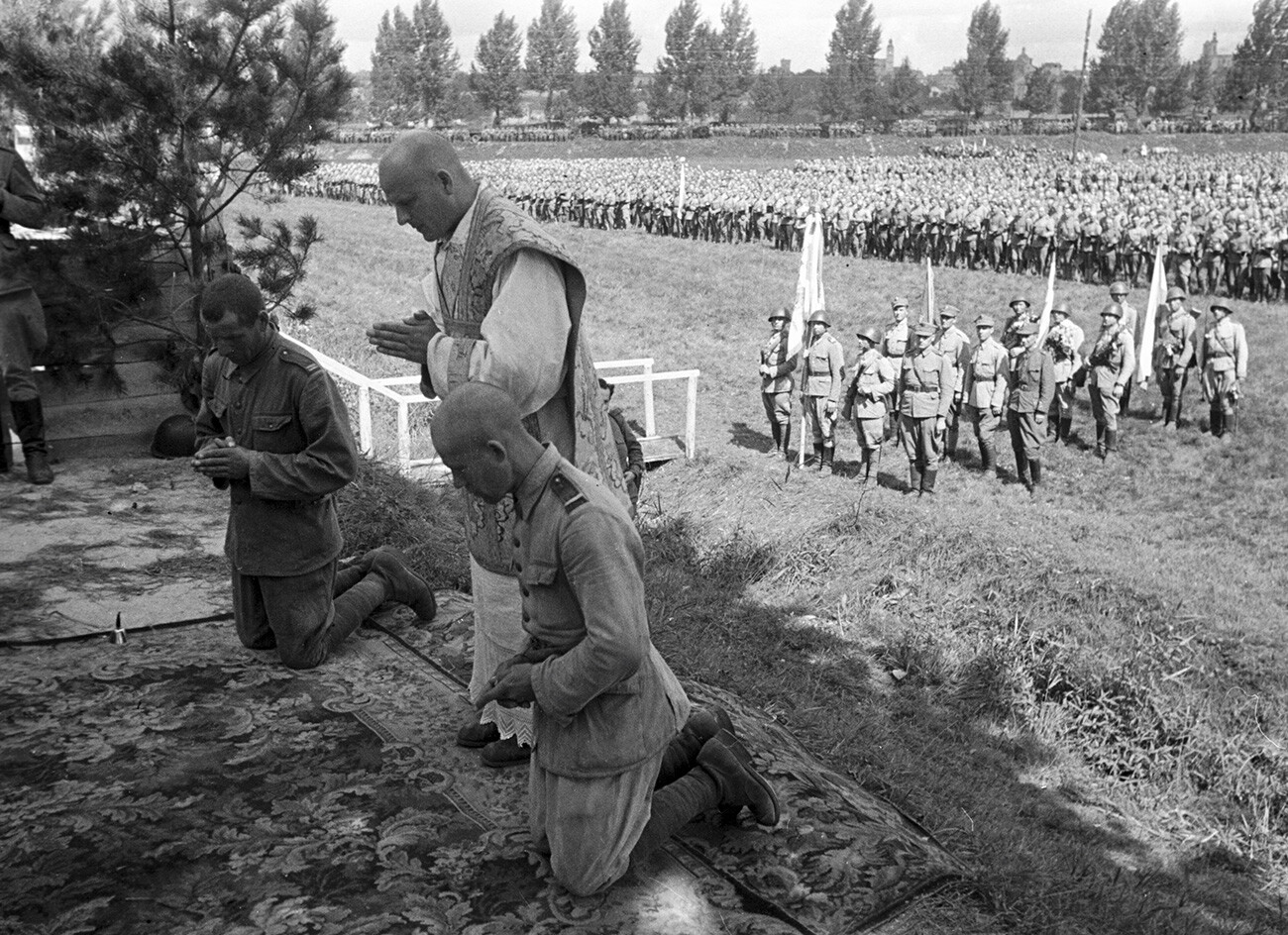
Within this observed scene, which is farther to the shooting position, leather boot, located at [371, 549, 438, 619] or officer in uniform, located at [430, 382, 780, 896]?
leather boot, located at [371, 549, 438, 619]

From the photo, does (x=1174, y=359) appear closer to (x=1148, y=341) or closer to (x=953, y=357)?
(x=1148, y=341)

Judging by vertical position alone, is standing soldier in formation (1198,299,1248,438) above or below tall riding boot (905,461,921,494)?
above

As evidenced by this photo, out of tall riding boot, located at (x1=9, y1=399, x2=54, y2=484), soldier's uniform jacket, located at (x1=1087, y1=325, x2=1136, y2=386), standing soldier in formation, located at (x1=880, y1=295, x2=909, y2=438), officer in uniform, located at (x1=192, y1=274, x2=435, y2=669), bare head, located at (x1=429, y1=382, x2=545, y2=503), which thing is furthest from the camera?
soldier's uniform jacket, located at (x1=1087, y1=325, x2=1136, y2=386)

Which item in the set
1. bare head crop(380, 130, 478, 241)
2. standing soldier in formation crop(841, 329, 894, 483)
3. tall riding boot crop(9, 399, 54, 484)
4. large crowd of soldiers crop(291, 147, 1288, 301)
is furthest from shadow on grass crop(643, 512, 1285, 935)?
large crowd of soldiers crop(291, 147, 1288, 301)

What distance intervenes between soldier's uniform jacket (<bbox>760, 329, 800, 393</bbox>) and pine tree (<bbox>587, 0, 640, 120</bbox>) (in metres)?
69.6

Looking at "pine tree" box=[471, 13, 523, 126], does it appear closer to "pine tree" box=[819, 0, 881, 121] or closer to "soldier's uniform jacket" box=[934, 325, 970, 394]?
"pine tree" box=[819, 0, 881, 121]

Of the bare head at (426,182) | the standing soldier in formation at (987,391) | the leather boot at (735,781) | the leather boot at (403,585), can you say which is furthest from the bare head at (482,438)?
the standing soldier in formation at (987,391)

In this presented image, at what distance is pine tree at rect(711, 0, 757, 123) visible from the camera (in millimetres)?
81750

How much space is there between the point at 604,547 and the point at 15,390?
5.33m

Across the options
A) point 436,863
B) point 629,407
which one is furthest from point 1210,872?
point 629,407

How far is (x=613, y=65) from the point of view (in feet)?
271

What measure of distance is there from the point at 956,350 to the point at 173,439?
8743mm

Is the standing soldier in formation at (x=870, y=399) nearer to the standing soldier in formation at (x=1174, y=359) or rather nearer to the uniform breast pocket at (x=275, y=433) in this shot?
the standing soldier in formation at (x=1174, y=359)

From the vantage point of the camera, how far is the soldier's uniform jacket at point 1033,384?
1213 centimetres
